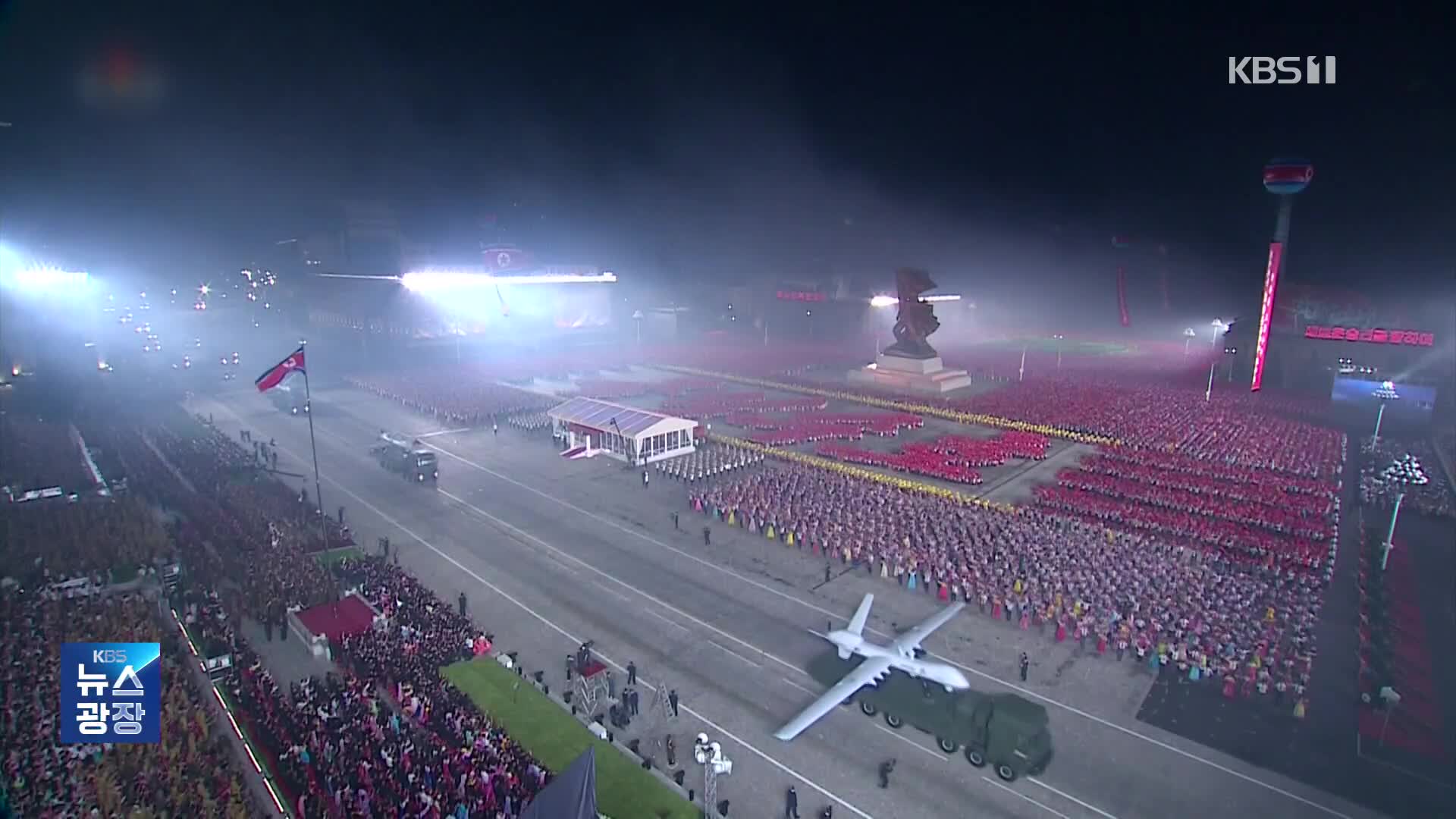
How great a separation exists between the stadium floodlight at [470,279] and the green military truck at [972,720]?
74526mm

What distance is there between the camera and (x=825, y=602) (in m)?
25.0

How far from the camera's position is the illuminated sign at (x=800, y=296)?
343ft

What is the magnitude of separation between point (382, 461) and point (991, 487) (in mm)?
33855

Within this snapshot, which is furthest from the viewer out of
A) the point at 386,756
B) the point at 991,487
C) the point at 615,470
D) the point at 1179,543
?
the point at 615,470

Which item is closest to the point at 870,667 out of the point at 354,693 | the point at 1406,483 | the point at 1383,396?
the point at 354,693

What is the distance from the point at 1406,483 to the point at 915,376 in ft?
111

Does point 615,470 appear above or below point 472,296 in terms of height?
below

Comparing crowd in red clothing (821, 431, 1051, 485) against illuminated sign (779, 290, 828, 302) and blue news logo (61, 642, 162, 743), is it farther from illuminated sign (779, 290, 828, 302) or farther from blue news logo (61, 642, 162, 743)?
illuminated sign (779, 290, 828, 302)

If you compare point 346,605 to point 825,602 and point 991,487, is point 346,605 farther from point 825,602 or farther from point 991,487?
point 991,487

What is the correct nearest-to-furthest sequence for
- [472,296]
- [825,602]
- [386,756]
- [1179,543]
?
[386,756] → [825,602] → [1179,543] → [472,296]

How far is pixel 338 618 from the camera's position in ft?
72.9

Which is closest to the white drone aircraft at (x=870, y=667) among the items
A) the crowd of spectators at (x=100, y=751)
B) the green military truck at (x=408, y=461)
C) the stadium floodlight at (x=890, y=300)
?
the crowd of spectators at (x=100, y=751)

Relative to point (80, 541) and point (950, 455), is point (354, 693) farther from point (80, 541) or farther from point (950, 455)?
point (950, 455)

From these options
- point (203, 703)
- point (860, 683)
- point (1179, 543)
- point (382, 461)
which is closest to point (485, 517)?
point (382, 461)
